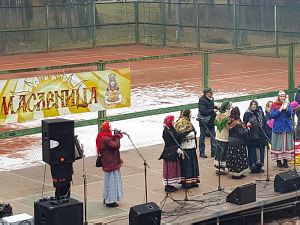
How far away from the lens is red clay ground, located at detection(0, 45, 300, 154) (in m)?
30.2

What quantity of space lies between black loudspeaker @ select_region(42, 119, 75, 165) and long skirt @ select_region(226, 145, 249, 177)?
13.0ft

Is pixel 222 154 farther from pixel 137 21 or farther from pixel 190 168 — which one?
pixel 137 21

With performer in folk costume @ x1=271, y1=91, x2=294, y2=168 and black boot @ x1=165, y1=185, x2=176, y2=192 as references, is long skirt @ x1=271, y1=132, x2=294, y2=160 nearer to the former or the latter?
performer in folk costume @ x1=271, y1=91, x2=294, y2=168

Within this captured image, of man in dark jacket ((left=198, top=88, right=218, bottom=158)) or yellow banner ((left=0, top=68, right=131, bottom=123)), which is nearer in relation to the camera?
yellow banner ((left=0, top=68, right=131, bottom=123))

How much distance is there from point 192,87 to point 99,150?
15.3 meters

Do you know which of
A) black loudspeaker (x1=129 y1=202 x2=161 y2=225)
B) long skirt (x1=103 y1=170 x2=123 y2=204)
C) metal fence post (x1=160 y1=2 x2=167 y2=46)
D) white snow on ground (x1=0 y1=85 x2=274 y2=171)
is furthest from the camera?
metal fence post (x1=160 y1=2 x2=167 y2=46)

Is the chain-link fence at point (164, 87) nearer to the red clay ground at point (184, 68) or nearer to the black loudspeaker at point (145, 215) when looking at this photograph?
the red clay ground at point (184, 68)

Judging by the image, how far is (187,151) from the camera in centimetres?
1548

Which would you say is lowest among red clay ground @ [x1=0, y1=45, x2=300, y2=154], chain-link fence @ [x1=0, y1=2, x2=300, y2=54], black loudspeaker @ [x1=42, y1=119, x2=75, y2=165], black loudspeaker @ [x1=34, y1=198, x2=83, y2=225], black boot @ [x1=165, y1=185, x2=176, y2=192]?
black boot @ [x1=165, y1=185, x2=176, y2=192]

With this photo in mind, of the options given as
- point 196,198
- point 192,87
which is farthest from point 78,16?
point 196,198

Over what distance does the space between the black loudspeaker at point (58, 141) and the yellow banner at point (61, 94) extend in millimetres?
3572

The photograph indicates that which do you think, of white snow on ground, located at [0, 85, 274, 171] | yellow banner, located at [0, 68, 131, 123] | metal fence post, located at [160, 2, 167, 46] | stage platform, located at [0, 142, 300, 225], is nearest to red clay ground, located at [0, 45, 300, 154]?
metal fence post, located at [160, 2, 167, 46]

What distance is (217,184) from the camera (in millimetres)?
16000

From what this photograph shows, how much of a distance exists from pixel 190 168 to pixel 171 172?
1.26ft
